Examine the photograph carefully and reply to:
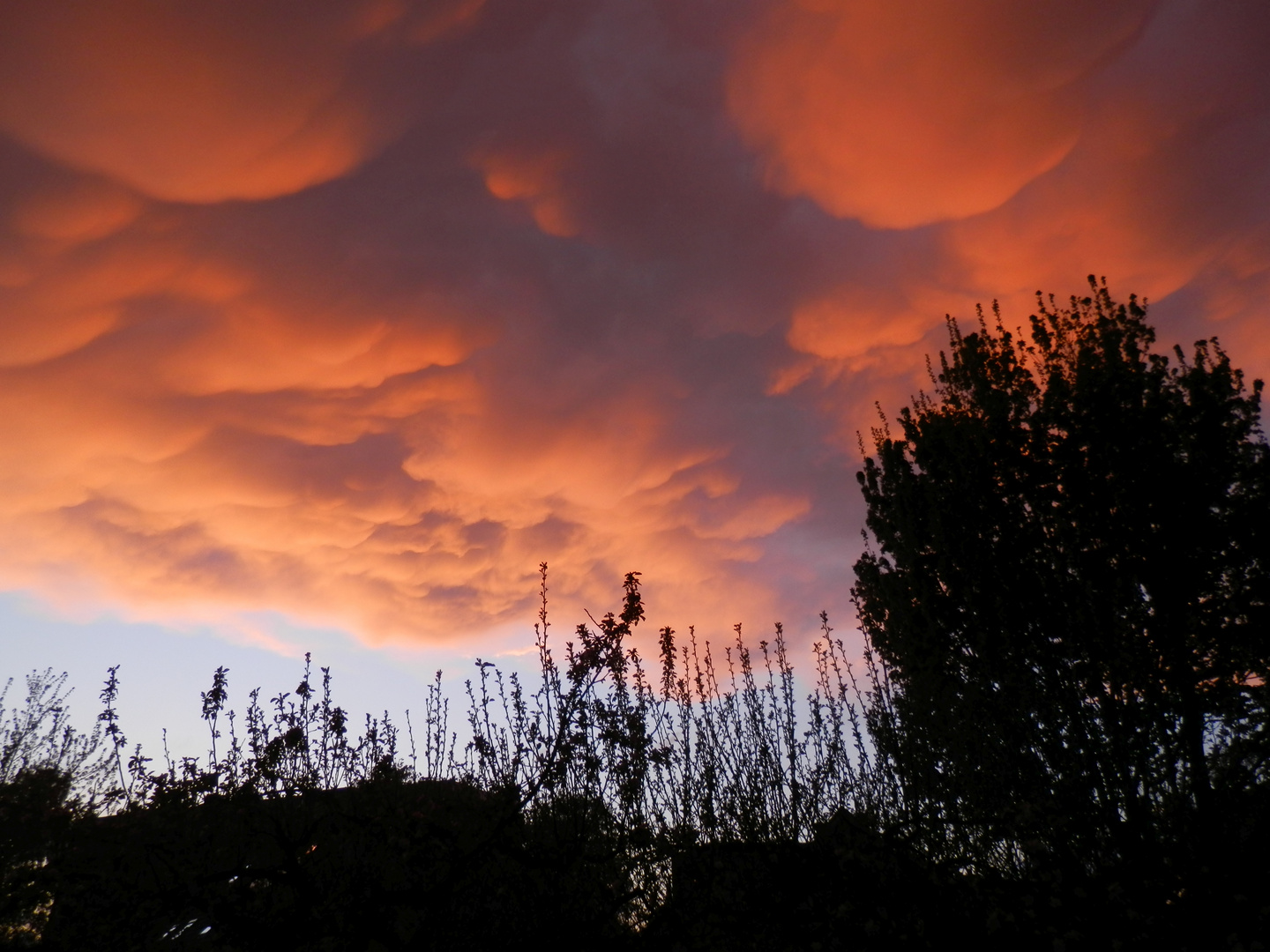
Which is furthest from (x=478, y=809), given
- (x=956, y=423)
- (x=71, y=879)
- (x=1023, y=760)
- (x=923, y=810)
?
(x=956, y=423)

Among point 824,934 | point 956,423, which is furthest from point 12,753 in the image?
point 956,423

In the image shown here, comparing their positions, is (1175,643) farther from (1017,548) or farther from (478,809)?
(478,809)

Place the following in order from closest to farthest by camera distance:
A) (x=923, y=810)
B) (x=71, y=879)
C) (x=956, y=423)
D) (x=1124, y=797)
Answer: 1. (x=71, y=879)
2. (x=923, y=810)
3. (x=1124, y=797)
4. (x=956, y=423)

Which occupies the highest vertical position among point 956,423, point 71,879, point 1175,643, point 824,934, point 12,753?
point 956,423

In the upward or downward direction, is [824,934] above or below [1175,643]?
below

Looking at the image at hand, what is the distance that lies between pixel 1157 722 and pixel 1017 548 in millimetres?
3638

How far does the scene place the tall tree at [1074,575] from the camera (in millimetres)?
7832

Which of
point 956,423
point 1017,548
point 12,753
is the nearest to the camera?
point 1017,548

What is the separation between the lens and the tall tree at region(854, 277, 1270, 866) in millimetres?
7832

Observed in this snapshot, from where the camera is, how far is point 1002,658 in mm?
9531

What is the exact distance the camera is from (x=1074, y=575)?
9789mm

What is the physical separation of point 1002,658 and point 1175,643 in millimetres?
2807

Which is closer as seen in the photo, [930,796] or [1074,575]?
[930,796]

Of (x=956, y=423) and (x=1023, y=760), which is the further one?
(x=956, y=423)
